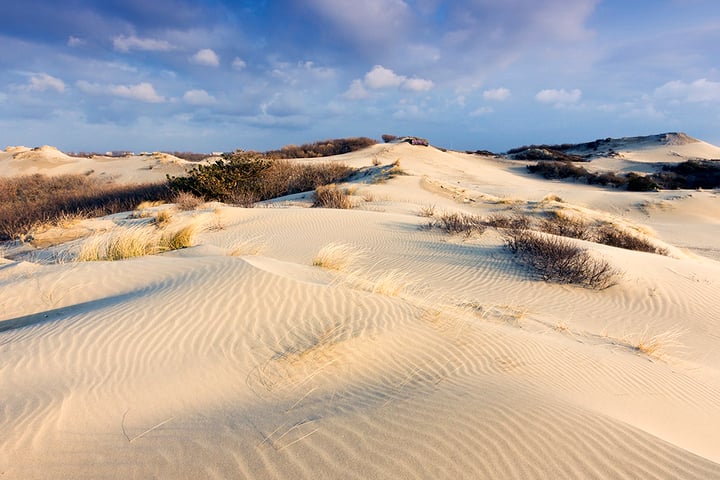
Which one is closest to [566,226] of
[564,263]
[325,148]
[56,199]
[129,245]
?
[564,263]

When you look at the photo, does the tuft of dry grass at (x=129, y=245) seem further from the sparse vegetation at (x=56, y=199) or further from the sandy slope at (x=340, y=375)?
the sparse vegetation at (x=56, y=199)

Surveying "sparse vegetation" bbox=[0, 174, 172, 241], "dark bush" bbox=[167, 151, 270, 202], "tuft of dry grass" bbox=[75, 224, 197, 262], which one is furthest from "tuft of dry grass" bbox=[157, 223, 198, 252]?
"dark bush" bbox=[167, 151, 270, 202]

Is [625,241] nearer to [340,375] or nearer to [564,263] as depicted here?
[564,263]

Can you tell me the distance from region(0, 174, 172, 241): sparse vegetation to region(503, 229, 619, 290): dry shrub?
1203 cm

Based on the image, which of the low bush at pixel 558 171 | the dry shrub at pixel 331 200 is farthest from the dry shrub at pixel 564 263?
the low bush at pixel 558 171

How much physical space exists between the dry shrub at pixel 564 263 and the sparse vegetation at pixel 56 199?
12.0 m

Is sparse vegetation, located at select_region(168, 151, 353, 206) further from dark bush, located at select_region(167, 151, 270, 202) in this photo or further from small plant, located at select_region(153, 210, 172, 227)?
small plant, located at select_region(153, 210, 172, 227)

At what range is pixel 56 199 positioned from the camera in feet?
60.3

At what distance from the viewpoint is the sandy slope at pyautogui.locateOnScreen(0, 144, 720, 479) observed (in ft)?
6.40

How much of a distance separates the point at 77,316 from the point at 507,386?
3932 millimetres

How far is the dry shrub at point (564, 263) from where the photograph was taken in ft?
22.0

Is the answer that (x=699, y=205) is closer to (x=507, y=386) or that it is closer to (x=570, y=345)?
(x=570, y=345)

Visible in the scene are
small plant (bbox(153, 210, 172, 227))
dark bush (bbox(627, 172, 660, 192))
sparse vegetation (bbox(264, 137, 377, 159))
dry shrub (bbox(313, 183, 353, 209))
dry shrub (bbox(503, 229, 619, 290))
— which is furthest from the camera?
sparse vegetation (bbox(264, 137, 377, 159))

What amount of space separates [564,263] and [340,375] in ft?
18.2
